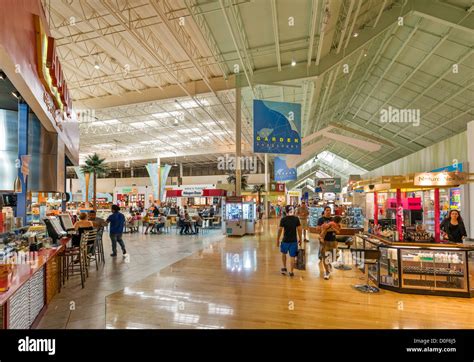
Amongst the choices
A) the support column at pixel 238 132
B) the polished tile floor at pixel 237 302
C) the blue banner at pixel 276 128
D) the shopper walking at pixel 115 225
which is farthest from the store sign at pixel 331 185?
the shopper walking at pixel 115 225

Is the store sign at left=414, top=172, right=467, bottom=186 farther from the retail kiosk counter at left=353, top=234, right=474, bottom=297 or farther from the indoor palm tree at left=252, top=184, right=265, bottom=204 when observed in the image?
the indoor palm tree at left=252, top=184, right=265, bottom=204

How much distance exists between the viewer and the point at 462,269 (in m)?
4.39

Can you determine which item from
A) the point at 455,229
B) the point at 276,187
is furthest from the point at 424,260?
the point at 276,187

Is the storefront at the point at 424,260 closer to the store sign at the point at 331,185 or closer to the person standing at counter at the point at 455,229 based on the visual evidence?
the person standing at counter at the point at 455,229

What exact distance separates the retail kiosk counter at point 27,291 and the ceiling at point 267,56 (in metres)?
5.31

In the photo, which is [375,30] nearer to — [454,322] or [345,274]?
[345,274]

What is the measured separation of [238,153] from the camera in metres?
11.8

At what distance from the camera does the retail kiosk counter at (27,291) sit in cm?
234

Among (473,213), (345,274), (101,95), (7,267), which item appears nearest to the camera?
(7,267)

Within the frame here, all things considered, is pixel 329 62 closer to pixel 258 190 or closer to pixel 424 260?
pixel 424 260

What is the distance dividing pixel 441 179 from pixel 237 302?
420 cm

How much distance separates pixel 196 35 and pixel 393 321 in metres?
8.49

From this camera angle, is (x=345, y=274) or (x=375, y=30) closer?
(x=345, y=274)
